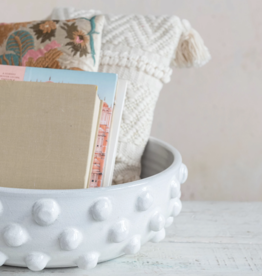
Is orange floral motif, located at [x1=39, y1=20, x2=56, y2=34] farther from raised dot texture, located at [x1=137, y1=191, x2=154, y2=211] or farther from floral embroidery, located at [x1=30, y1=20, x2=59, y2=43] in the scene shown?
raised dot texture, located at [x1=137, y1=191, x2=154, y2=211]

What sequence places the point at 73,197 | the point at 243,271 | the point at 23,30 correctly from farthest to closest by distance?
the point at 23,30 → the point at 243,271 → the point at 73,197

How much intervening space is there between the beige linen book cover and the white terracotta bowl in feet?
0.13

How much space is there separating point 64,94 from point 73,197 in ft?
0.42

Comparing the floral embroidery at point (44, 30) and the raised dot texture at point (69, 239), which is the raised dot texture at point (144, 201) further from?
the floral embroidery at point (44, 30)

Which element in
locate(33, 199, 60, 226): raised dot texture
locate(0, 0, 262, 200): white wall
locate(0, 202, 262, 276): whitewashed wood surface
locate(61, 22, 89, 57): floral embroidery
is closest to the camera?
locate(33, 199, 60, 226): raised dot texture

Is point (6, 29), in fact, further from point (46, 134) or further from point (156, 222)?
point (156, 222)

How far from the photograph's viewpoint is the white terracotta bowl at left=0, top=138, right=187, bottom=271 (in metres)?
0.31

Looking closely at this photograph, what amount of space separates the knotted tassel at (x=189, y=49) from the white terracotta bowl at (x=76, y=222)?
0.36 m

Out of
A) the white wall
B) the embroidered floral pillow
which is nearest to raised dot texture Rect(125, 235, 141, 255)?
the embroidered floral pillow

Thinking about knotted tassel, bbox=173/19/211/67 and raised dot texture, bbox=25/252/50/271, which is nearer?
raised dot texture, bbox=25/252/50/271

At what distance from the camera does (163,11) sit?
37.9 inches

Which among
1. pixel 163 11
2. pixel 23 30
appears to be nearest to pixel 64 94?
pixel 23 30

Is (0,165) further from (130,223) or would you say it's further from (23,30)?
(23,30)

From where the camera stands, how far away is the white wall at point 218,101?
0.98 meters
